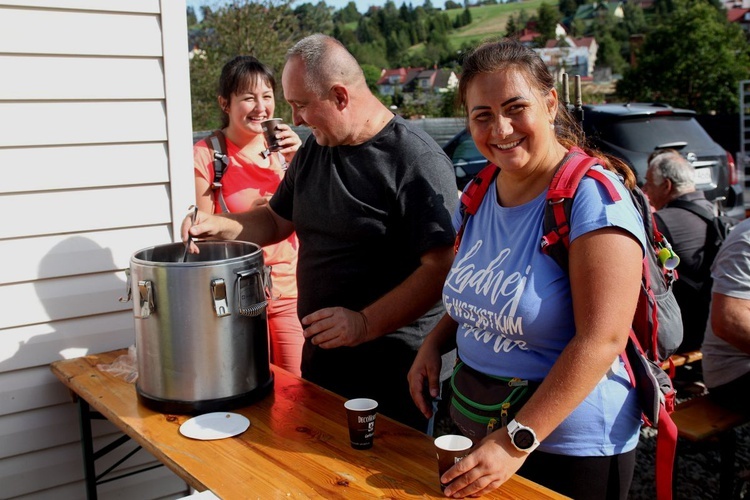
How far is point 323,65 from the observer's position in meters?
2.21

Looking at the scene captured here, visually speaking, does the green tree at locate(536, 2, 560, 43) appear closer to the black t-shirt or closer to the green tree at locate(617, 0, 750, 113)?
the green tree at locate(617, 0, 750, 113)

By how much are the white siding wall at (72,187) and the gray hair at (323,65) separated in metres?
0.78

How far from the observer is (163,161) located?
9.37 ft

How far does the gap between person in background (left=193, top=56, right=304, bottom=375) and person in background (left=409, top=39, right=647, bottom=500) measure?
4.76 feet

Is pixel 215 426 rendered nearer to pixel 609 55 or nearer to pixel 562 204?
pixel 562 204

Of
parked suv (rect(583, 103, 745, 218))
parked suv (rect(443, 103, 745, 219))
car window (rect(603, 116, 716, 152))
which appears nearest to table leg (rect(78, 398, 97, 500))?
parked suv (rect(443, 103, 745, 219))

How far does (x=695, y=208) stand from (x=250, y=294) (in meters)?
2.99

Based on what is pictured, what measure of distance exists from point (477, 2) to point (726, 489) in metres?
100

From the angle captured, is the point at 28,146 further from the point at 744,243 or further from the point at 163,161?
the point at 744,243

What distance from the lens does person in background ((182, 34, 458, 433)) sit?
2.15 m

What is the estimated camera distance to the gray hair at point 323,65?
2209 millimetres

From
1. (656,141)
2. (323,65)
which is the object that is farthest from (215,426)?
(656,141)

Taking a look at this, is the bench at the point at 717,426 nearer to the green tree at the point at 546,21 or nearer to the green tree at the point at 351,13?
the green tree at the point at 546,21

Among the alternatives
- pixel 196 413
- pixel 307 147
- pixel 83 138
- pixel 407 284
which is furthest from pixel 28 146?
pixel 407 284
